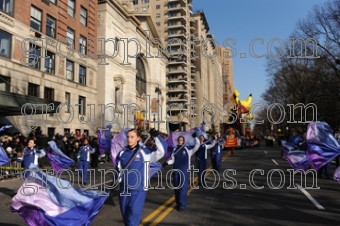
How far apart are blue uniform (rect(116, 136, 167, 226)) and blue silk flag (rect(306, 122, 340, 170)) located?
4.75 metres

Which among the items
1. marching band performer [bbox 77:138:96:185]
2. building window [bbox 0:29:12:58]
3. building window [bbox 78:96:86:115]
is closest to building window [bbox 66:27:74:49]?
building window [bbox 78:96:86:115]

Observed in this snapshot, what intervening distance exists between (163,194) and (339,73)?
24958mm

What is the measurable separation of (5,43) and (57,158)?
1387cm

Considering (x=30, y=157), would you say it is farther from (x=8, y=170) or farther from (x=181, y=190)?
(x=181, y=190)

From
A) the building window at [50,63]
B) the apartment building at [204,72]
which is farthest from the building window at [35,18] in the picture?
the apartment building at [204,72]

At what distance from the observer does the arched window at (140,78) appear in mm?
49672

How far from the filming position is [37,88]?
25875 mm

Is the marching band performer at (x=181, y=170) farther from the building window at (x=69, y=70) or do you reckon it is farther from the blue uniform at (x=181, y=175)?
the building window at (x=69, y=70)

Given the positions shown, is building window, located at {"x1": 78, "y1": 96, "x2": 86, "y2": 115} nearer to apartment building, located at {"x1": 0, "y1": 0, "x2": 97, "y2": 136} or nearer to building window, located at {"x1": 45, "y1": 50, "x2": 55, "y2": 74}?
apartment building, located at {"x1": 0, "y1": 0, "x2": 97, "y2": 136}

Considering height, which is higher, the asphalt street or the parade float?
the parade float

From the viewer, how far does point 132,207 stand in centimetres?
547

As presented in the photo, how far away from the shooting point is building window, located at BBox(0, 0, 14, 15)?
22678mm

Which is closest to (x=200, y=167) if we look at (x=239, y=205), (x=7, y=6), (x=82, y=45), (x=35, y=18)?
(x=239, y=205)

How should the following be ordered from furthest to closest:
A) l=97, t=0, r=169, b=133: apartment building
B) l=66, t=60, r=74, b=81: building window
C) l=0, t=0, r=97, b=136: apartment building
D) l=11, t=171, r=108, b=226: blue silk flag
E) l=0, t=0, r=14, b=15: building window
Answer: l=97, t=0, r=169, b=133: apartment building, l=66, t=60, r=74, b=81: building window, l=0, t=0, r=14, b=15: building window, l=0, t=0, r=97, b=136: apartment building, l=11, t=171, r=108, b=226: blue silk flag
